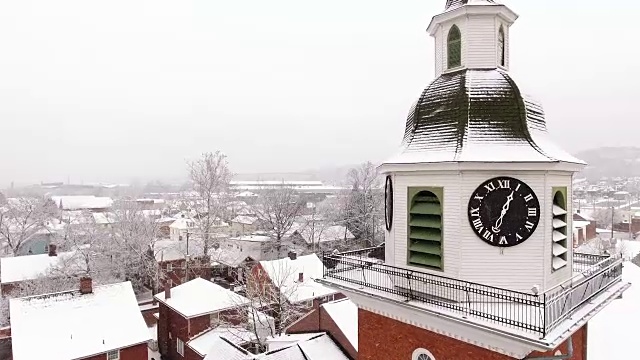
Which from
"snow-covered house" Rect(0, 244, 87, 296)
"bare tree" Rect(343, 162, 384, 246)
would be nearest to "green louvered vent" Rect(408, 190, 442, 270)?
"snow-covered house" Rect(0, 244, 87, 296)

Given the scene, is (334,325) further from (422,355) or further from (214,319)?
(214,319)

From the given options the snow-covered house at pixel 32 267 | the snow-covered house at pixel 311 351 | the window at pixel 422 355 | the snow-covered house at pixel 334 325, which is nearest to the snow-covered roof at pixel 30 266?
the snow-covered house at pixel 32 267

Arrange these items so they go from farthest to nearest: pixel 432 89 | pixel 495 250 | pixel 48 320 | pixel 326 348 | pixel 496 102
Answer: pixel 48 320 → pixel 326 348 → pixel 432 89 → pixel 496 102 → pixel 495 250

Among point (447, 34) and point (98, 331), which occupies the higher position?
point (447, 34)

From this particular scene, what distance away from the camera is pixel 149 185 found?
184 meters

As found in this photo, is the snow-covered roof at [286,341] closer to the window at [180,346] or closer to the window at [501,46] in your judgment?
the window at [180,346]

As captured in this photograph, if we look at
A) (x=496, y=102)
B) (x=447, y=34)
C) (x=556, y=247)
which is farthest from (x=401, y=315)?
(x=447, y=34)

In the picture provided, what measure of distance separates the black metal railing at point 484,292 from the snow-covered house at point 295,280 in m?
16.1

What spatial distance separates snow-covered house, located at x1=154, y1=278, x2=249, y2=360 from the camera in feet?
80.3

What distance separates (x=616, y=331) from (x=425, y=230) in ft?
32.6

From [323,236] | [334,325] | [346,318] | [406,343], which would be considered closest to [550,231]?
[406,343]

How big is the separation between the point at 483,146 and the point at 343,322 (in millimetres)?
12057

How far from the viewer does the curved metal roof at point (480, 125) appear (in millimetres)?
7824

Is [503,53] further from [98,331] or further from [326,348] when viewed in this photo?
[98,331]
